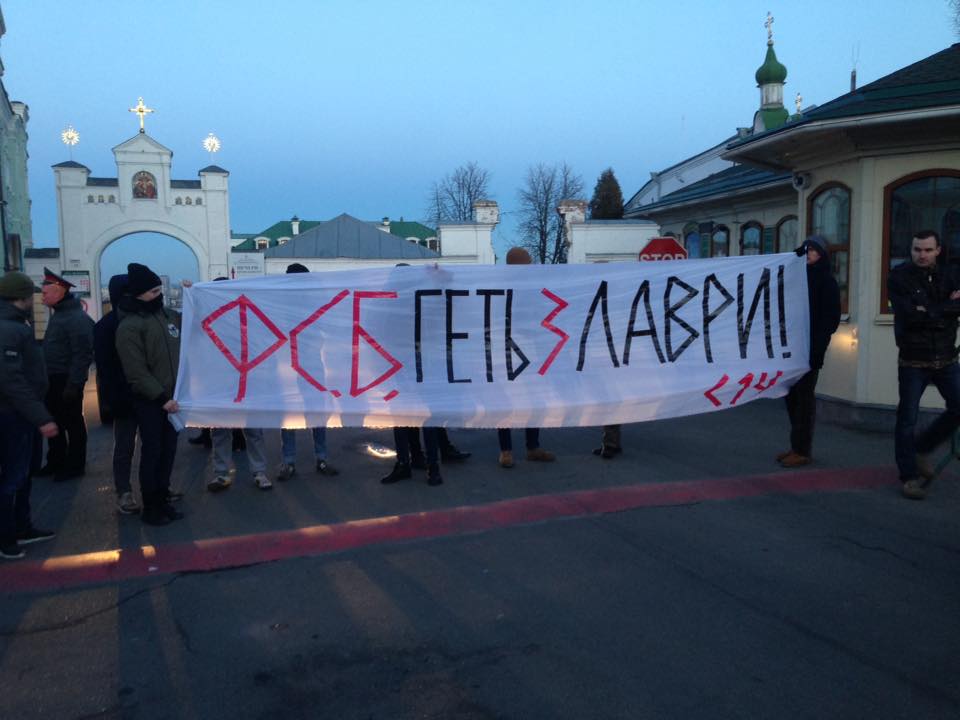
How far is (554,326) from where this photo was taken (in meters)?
7.07

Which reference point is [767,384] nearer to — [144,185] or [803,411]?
[803,411]

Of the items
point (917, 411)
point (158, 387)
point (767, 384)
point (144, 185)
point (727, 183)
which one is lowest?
point (917, 411)

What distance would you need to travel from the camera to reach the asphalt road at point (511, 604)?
11.1 feet

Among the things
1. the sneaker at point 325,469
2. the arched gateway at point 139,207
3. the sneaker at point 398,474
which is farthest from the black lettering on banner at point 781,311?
the arched gateway at point 139,207

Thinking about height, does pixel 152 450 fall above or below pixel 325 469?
above

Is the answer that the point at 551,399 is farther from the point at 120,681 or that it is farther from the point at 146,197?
the point at 146,197

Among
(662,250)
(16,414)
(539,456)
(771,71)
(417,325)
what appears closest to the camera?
(16,414)

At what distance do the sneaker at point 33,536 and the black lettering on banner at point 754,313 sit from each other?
618cm

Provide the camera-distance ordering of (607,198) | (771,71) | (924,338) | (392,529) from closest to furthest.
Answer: (392,529) → (924,338) → (771,71) → (607,198)

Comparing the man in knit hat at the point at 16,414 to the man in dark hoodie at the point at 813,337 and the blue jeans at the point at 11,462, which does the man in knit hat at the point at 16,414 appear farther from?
the man in dark hoodie at the point at 813,337

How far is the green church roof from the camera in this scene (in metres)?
32.7

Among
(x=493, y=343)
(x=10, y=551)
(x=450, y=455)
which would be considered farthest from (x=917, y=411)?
(x=10, y=551)

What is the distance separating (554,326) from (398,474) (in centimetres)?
201

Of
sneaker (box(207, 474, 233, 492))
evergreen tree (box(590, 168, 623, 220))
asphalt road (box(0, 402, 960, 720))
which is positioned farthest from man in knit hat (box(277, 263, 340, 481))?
evergreen tree (box(590, 168, 623, 220))
